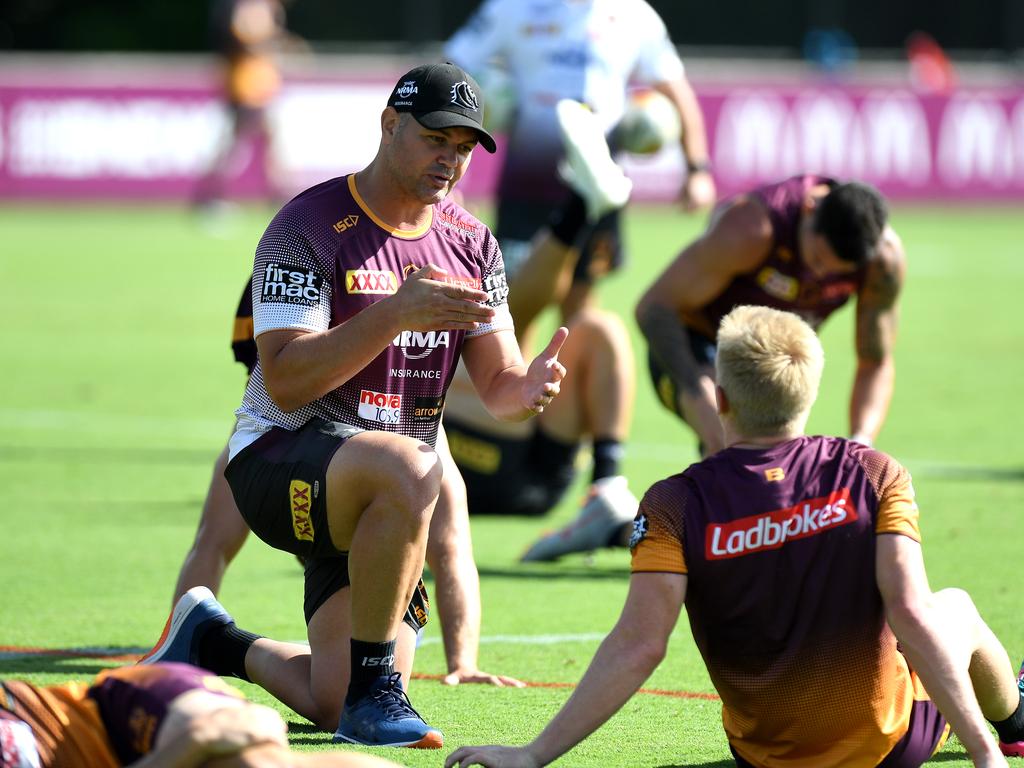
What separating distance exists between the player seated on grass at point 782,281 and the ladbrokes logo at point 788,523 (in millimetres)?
2865

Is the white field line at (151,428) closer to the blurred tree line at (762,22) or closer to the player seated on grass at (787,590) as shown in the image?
the player seated on grass at (787,590)

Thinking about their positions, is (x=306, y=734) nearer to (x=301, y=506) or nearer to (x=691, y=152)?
(x=301, y=506)

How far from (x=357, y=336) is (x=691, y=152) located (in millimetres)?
5139

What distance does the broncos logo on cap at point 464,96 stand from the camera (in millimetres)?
4637

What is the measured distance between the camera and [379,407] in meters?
4.72

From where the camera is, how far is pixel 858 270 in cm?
683

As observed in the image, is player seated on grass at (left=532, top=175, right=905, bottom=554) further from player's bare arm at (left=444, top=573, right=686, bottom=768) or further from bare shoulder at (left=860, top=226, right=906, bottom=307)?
player's bare arm at (left=444, top=573, right=686, bottom=768)

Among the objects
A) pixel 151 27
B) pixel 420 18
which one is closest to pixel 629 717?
pixel 420 18

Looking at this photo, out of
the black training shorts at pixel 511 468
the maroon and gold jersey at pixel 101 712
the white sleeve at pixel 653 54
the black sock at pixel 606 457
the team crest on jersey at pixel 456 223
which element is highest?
the white sleeve at pixel 653 54

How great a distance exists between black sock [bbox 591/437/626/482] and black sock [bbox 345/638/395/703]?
126 inches

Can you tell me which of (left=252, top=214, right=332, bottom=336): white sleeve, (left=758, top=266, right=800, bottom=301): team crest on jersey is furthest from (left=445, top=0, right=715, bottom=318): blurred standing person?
(left=252, top=214, right=332, bottom=336): white sleeve

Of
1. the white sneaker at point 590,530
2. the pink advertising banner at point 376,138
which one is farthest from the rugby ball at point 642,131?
the pink advertising banner at point 376,138

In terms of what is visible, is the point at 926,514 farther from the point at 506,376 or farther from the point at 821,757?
the point at 821,757

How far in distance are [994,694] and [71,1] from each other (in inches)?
1306
